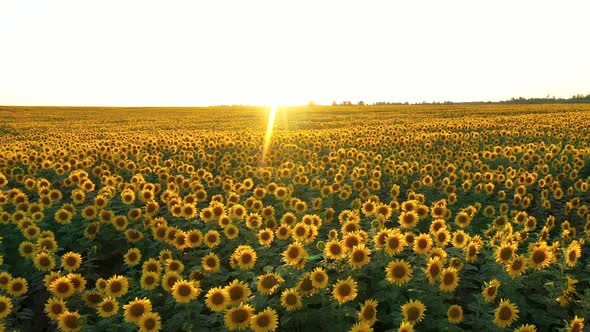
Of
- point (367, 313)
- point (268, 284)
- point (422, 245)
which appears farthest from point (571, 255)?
point (268, 284)

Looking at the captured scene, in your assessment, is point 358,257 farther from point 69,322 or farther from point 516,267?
point 69,322

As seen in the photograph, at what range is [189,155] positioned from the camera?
43.7 ft

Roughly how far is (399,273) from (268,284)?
131 cm

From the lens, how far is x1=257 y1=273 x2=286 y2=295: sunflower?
470 cm

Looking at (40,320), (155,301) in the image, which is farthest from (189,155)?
(155,301)

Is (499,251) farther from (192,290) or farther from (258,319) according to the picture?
(192,290)

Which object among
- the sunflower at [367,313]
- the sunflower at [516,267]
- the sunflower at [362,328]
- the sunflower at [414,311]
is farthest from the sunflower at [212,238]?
the sunflower at [516,267]

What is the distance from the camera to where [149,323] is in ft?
15.0

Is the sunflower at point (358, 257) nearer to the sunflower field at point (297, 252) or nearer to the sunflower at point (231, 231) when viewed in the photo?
the sunflower field at point (297, 252)

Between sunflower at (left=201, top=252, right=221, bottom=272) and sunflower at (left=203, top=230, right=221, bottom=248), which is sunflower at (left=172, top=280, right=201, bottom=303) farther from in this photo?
sunflower at (left=203, top=230, right=221, bottom=248)

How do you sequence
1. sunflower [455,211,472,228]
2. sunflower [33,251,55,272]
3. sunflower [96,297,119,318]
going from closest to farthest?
1. sunflower [96,297,119,318]
2. sunflower [33,251,55,272]
3. sunflower [455,211,472,228]

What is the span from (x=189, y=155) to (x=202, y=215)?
6392 millimetres

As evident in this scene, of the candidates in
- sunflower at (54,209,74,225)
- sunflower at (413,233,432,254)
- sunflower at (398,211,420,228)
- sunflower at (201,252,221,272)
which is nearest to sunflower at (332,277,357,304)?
sunflower at (413,233,432,254)

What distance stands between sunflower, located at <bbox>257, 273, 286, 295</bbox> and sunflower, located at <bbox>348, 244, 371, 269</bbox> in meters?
0.78
